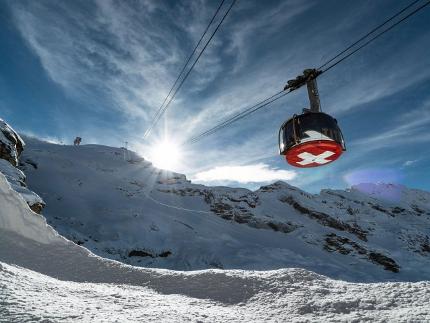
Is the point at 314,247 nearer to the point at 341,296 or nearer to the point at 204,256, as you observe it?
the point at 204,256

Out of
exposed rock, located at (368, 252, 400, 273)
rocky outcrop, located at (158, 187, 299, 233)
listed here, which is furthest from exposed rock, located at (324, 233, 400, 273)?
rocky outcrop, located at (158, 187, 299, 233)

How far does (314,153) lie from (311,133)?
0.50m

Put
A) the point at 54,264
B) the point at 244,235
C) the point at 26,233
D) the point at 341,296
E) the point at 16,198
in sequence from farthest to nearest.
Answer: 1. the point at 244,235
2. the point at 16,198
3. the point at 26,233
4. the point at 54,264
5. the point at 341,296

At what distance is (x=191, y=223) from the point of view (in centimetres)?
4512

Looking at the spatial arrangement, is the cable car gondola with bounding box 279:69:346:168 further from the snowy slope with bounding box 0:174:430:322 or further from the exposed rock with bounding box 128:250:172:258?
the exposed rock with bounding box 128:250:172:258

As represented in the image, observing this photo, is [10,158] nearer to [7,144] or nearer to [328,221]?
[7,144]

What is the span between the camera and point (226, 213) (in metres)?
58.0

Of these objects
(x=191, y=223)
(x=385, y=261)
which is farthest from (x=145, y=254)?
(x=385, y=261)

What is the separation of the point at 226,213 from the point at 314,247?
14525 mm

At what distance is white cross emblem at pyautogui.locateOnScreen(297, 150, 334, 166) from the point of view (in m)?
6.56

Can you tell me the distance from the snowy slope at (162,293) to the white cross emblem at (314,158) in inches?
113

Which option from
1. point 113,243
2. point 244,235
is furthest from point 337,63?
point 244,235

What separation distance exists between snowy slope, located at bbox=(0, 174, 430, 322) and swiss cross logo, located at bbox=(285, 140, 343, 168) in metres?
2.72

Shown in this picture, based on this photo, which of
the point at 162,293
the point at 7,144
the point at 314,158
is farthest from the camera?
the point at 7,144
